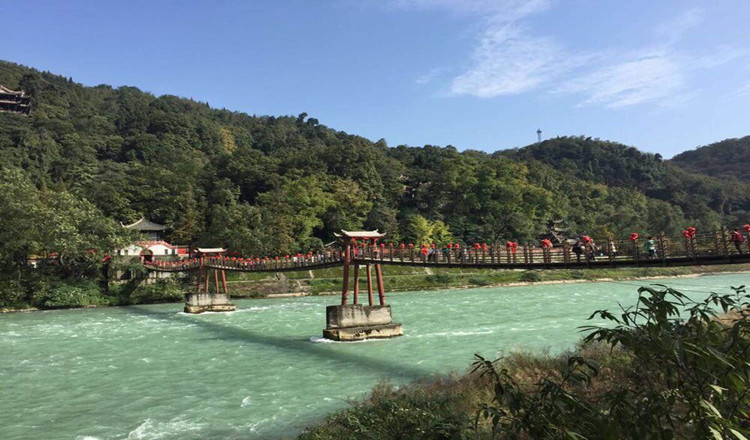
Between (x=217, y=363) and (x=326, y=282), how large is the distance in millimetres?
33657

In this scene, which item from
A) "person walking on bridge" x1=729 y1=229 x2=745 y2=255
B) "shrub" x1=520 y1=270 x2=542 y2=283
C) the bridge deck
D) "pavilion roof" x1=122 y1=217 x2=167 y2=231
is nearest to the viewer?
"person walking on bridge" x1=729 y1=229 x2=745 y2=255

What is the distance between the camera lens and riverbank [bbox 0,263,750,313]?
43.9m

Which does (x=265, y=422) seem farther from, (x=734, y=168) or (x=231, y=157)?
(x=734, y=168)

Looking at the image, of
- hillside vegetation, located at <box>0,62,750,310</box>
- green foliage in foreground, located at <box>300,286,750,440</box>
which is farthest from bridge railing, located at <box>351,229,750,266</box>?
hillside vegetation, located at <box>0,62,750,310</box>

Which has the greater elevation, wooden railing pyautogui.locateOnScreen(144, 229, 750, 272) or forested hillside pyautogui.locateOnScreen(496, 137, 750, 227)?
forested hillside pyautogui.locateOnScreen(496, 137, 750, 227)

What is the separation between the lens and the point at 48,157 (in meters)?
84.2

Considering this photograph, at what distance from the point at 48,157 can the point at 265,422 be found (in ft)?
302

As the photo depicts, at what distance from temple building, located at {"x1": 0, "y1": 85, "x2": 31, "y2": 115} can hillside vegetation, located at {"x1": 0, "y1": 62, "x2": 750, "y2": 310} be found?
280 cm

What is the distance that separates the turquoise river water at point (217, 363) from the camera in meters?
11.9

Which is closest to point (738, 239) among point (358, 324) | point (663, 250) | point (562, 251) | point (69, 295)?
point (663, 250)

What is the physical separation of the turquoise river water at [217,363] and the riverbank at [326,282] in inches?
340

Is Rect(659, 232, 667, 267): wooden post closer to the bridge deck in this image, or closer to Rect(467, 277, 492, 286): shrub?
the bridge deck

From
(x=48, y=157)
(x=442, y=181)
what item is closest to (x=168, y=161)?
(x=48, y=157)

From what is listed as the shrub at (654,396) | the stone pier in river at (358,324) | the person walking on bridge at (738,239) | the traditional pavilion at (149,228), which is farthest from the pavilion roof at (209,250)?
the shrub at (654,396)
